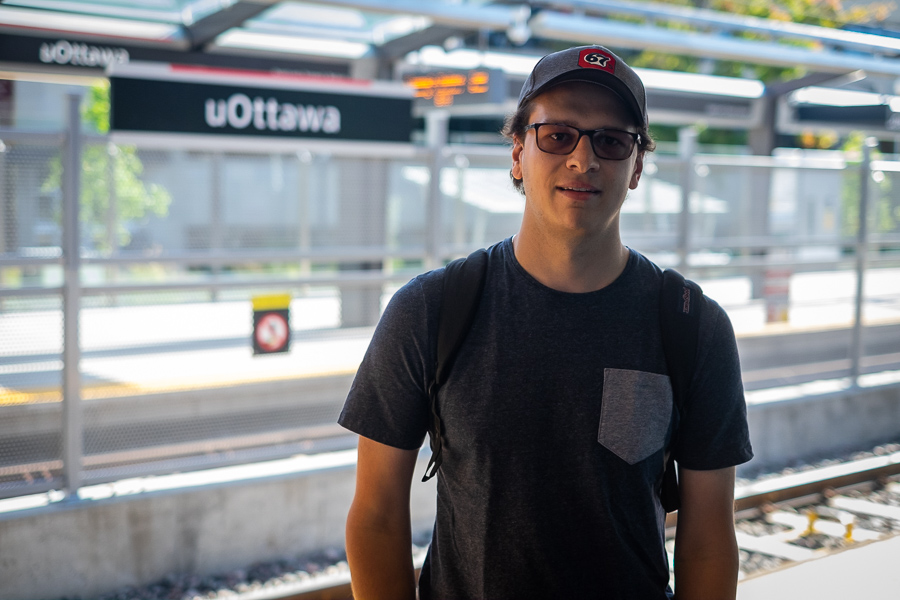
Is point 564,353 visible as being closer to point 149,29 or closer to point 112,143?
point 112,143

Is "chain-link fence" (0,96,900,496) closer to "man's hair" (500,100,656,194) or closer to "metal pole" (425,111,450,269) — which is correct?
"metal pole" (425,111,450,269)

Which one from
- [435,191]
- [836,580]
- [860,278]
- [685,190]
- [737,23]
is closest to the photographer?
[836,580]

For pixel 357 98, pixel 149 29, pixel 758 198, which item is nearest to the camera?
pixel 357 98

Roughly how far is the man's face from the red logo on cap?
0.15ft

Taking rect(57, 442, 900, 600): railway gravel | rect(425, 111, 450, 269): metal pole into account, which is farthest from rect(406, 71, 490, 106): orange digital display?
rect(57, 442, 900, 600): railway gravel

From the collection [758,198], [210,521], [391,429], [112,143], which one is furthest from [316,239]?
[391,429]

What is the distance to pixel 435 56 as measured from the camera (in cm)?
1045

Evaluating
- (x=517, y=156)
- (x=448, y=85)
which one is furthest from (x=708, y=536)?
(x=448, y=85)

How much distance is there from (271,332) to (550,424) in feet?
14.7

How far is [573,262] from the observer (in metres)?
1.79

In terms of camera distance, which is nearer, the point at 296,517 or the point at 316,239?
the point at 296,517

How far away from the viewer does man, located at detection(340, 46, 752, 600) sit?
1703mm

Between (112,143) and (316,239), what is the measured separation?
66.5 inches

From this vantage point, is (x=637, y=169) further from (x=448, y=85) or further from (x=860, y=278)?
(x=860, y=278)
